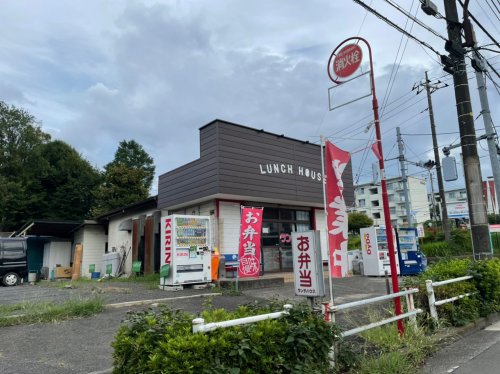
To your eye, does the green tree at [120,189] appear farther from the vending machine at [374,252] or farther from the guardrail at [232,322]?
the guardrail at [232,322]

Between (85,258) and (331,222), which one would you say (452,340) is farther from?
(85,258)

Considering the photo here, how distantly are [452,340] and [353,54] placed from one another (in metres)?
4.77

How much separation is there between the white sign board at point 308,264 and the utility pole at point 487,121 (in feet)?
30.0

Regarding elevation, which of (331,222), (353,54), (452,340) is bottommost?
(452,340)

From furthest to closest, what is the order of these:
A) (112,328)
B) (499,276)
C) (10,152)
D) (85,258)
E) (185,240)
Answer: (10,152), (85,258), (185,240), (499,276), (112,328)

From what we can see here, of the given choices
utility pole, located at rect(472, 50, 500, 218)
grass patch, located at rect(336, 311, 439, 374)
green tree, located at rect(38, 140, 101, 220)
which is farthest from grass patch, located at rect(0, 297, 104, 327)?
green tree, located at rect(38, 140, 101, 220)

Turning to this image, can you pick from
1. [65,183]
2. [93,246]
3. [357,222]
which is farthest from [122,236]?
[357,222]

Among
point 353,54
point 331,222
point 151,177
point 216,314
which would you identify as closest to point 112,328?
point 216,314

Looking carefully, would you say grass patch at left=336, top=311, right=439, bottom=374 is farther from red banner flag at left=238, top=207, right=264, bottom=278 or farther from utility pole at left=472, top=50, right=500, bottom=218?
utility pole at left=472, top=50, right=500, bottom=218

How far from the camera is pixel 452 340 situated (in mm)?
6047

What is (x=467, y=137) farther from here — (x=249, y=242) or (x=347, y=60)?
(x=249, y=242)

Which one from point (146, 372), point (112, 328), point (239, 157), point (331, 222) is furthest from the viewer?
point (239, 157)

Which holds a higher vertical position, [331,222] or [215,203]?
[215,203]

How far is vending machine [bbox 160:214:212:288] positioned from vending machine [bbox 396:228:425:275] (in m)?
7.92
